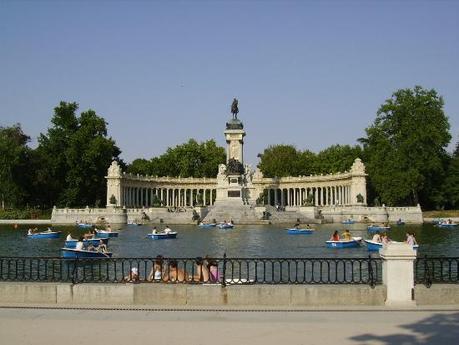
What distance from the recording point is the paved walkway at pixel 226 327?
1127 centimetres

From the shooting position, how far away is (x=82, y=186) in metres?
95.1

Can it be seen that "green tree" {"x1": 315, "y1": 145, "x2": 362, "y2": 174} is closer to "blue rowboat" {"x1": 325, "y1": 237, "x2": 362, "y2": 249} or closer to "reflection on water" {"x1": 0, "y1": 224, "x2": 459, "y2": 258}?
"reflection on water" {"x1": 0, "y1": 224, "x2": 459, "y2": 258}

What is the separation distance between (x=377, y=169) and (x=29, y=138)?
60213 millimetres

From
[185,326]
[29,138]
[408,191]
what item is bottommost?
[185,326]

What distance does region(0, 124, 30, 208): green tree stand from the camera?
86250 millimetres

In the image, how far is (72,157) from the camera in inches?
3600

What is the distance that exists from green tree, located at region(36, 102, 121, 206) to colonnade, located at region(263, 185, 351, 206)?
3051cm

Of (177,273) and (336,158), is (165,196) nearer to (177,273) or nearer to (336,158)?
(336,158)

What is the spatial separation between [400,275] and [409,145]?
71578 millimetres

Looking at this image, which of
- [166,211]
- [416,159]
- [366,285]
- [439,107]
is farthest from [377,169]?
[366,285]

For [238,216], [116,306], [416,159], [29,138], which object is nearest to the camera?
[116,306]

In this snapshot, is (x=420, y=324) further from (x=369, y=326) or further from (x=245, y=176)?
(x=245, y=176)

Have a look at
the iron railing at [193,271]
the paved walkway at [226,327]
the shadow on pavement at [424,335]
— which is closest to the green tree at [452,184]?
the iron railing at [193,271]

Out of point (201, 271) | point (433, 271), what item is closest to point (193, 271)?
point (201, 271)
